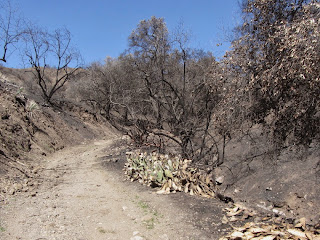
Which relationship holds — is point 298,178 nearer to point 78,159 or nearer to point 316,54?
point 316,54

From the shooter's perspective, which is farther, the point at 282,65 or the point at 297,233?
the point at 282,65

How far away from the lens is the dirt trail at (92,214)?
424 cm

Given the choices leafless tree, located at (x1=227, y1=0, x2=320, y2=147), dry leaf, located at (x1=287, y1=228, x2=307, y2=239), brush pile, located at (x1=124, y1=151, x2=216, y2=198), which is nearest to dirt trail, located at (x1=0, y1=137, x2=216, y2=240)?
brush pile, located at (x1=124, y1=151, x2=216, y2=198)

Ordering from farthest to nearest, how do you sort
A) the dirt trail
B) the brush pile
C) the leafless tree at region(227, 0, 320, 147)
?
the brush pile → the dirt trail → the leafless tree at region(227, 0, 320, 147)

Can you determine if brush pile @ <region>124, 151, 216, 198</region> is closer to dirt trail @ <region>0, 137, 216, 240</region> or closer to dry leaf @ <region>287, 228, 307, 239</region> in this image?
dirt trail @ <region>0, 137, 216, 240</region>

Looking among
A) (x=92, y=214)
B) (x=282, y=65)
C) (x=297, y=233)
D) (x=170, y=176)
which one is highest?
(x=282, y=65)

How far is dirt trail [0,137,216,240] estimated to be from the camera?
4.24 metres

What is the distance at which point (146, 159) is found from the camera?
26.6ft

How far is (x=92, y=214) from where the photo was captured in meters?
5.07

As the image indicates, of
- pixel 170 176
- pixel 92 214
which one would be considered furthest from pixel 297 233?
pixel 170 176

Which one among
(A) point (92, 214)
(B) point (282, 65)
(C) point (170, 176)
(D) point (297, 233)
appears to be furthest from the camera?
(C) point (170, 176)

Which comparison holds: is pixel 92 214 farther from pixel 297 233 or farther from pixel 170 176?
pixel 297 233

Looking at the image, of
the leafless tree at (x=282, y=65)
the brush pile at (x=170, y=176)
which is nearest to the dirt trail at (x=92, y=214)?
the brush pile at (x=170, y=176)

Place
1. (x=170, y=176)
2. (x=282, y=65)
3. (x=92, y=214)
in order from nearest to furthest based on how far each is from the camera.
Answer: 1. (x=282, y=65)
2. (x=92, y=214)
3. (x=170, y=176)
